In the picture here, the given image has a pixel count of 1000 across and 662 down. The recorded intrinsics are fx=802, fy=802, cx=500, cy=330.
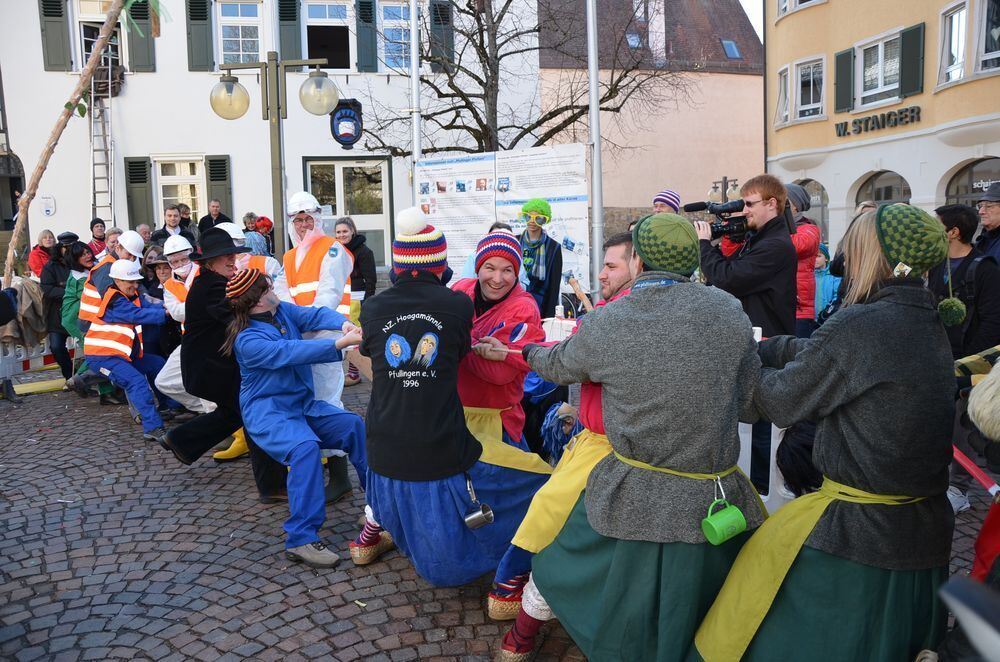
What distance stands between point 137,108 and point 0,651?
54.3 feet

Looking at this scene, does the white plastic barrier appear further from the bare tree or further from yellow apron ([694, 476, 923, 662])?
the bare tree

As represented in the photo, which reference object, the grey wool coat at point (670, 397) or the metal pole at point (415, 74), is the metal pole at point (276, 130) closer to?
the metal pole at point (415, 74)

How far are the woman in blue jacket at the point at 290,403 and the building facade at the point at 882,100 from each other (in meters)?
15.5

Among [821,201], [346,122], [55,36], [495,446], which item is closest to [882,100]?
[821,201]

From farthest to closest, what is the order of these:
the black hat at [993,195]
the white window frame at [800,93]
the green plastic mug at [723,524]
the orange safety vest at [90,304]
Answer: the white window frame at [800,93], the orange safety vest at [90,304], the black hat at [993,195], the green plastic mug at [723,524]

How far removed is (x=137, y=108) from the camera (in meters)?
17.7

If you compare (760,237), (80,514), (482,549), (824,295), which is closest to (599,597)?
(482,549)

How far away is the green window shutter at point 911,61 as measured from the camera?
57.2 feet

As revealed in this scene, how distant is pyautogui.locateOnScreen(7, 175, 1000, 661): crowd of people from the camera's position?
7.97ft

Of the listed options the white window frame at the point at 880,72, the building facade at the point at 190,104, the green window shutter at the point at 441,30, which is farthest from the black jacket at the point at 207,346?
the white window frame at the point at 880,72

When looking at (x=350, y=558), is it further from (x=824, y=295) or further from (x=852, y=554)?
(x=824, y=295)

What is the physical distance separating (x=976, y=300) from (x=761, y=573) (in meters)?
3.49

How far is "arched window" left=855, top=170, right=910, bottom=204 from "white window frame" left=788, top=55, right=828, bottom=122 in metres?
2.10

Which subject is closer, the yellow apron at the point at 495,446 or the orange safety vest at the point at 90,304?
the yellow apron at the point at 495,446
